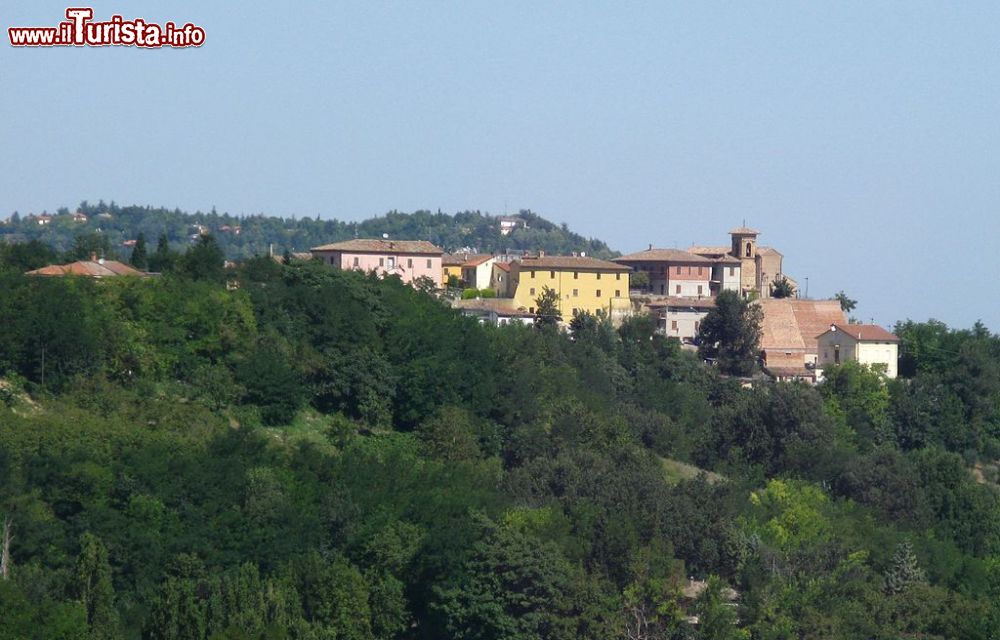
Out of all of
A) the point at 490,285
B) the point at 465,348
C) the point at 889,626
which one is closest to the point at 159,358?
the point at 465,348

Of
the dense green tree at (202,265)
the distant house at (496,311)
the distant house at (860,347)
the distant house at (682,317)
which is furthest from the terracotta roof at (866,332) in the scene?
the dense green tree at (202,265)

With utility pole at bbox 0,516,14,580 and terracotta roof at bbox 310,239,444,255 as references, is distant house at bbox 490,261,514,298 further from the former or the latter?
utility pole at bbox 0,516,14,580

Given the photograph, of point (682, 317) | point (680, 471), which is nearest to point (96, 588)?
point (680, 471)

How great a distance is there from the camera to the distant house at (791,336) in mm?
65438

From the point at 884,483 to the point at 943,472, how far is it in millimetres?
2074

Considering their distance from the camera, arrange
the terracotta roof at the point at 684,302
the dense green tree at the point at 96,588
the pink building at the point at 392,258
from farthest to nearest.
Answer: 1. the pink building at the point at 392,258
2. the terracotta roof at the point at 684,302
3. the dense green tree at the point at 96,588

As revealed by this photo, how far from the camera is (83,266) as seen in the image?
55.6 metres

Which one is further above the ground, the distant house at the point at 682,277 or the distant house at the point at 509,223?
the distant house at the point at 509,223

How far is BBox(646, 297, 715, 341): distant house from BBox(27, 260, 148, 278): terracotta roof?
18224 millimetres

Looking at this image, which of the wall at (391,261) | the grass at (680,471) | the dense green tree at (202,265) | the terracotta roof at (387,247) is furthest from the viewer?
the terracotta roof at (387,247)

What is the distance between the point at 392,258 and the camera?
7006 cm

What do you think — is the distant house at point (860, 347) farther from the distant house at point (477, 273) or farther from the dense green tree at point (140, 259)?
the dense green tree at point (140, 259)

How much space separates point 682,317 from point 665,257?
15.9ft

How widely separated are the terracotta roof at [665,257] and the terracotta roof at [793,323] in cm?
364
